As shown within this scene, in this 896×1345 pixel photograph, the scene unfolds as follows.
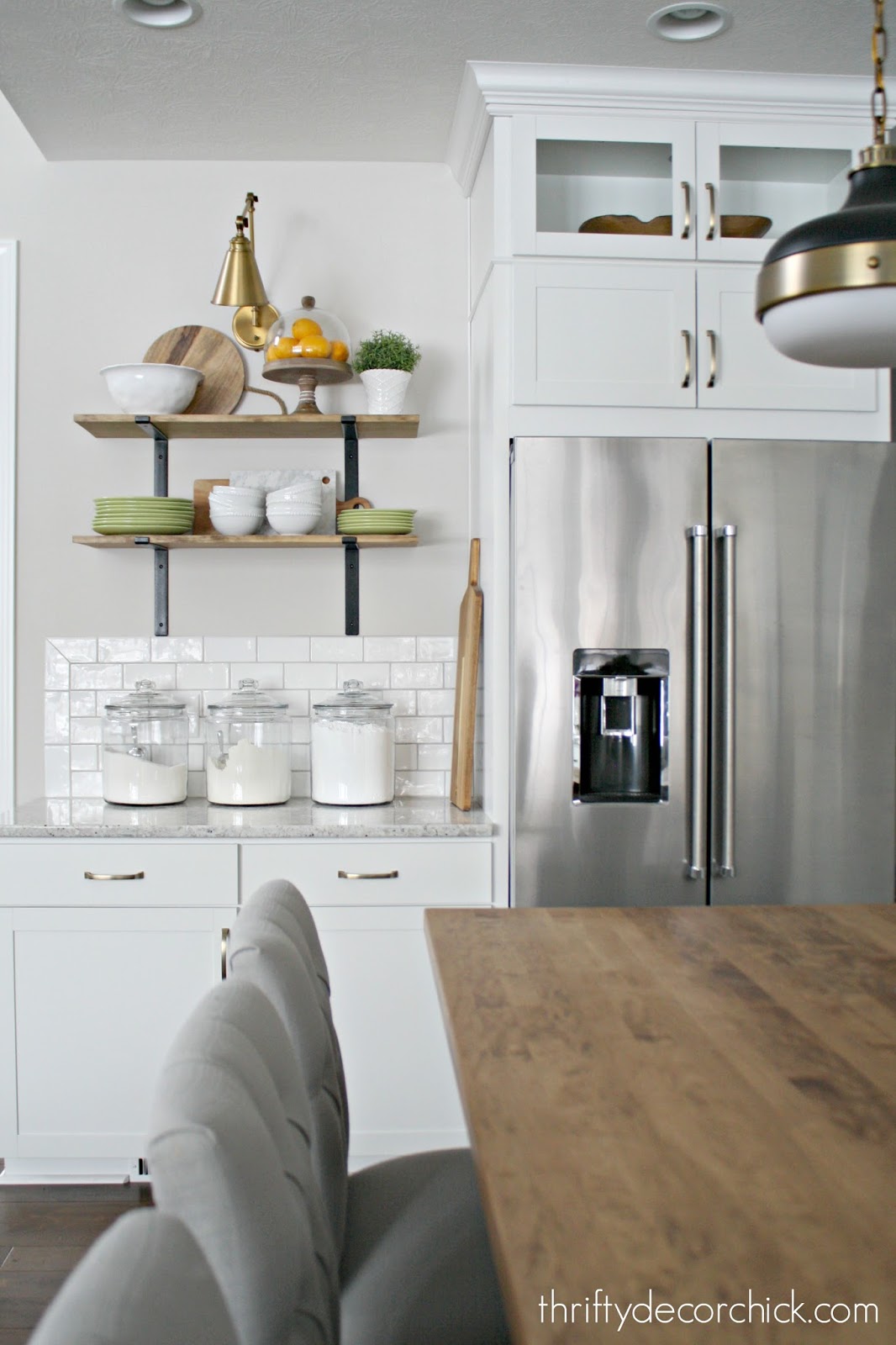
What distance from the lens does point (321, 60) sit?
2.81 meters

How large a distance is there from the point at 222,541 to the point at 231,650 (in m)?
0.36

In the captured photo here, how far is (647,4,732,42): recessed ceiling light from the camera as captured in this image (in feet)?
8.38

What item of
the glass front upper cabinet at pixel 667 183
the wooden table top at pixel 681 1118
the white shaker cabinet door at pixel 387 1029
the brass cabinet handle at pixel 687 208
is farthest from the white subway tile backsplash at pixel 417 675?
the wooden table top at pixel 681 1118

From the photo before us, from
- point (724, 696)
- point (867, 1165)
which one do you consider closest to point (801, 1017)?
point (867, 1165)

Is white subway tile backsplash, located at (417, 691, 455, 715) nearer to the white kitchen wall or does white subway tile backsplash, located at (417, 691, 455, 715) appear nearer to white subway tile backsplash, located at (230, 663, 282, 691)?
the white kitchen wall

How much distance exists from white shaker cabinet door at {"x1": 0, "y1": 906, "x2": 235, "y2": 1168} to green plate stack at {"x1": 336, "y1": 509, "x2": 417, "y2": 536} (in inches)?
41.9

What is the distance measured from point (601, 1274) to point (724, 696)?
2.14 metres

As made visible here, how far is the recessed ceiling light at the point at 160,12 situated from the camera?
252 centimetres

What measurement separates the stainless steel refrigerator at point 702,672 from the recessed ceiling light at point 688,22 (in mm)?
887

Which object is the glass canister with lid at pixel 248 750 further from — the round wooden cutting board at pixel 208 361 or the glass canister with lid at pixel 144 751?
the round wooden cutting board at pixel 208 361

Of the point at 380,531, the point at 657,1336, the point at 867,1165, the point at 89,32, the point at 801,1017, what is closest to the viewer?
the point at 657,1336

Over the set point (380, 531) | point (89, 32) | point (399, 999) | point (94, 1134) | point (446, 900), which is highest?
point (89, 32)

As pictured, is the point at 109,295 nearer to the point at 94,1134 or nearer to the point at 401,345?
the point at 401,345

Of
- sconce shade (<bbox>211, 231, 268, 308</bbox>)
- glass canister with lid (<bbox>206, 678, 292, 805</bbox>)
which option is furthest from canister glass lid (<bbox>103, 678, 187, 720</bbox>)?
sconce shade (<bbox>211, 231, 268, 308</bbox>)
